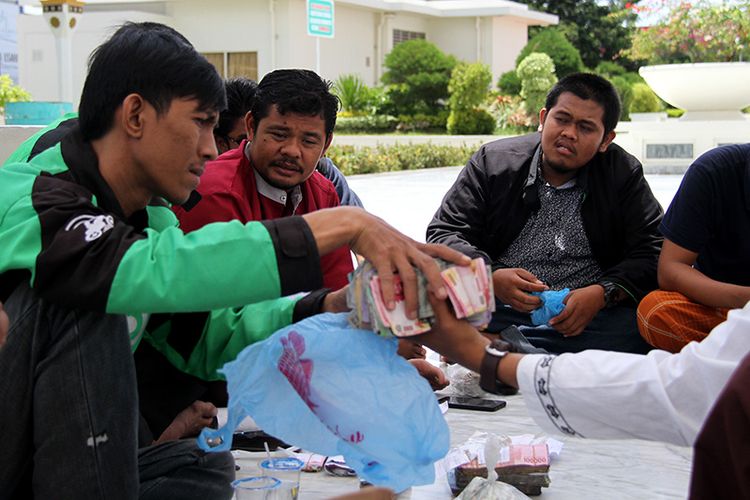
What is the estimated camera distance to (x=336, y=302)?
2.56 m

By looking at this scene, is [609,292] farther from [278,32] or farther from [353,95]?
[353,95]

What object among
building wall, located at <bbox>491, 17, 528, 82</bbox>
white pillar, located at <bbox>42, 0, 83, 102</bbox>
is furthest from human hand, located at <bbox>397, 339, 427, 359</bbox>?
building wall, located at <bbox>491, 17, 528, 82</bbox>

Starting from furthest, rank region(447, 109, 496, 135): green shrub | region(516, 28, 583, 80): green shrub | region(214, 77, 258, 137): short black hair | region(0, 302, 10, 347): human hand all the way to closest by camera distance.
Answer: region(516, 28, 583, 80): green shrub, region(447, 109, 496, 135): green shrub, region(214, 77, 258, 137): short black hair, region(0, 302, 10, 347): human hand

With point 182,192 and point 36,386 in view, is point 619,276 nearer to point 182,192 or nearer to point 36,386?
point 182,192

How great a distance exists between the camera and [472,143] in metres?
23.2

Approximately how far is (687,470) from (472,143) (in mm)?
19934

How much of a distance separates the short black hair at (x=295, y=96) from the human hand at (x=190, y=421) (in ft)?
4.18

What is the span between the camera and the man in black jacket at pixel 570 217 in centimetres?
501

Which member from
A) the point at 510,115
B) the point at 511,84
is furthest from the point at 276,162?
the point at 511,84

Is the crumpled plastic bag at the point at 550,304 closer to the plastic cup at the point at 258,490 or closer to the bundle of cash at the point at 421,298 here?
the plastic cup at the point at 258,490

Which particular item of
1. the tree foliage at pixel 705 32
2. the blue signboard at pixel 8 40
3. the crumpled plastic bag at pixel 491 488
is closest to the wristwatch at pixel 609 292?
the crumpled plastic bag at pixel 491 488

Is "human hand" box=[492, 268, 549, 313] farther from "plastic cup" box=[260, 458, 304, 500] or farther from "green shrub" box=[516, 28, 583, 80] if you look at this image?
"green shrub" box=[516, 28, 583, 80]

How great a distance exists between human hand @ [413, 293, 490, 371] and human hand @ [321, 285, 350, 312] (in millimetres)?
250

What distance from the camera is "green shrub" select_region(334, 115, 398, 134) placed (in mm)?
26047
